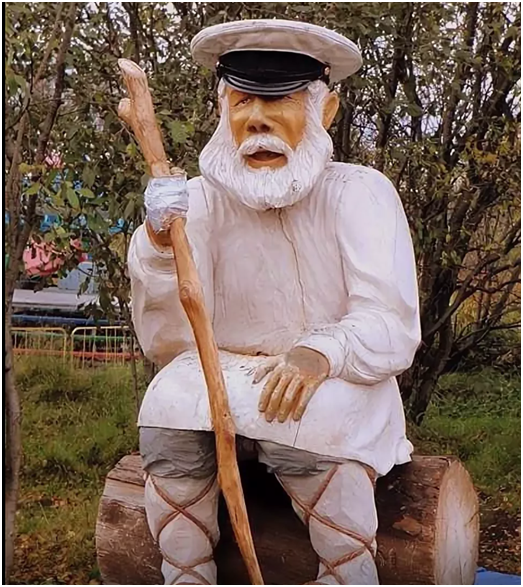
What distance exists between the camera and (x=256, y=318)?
186cm

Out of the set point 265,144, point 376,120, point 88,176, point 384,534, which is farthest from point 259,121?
point 376,120

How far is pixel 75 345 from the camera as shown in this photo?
15.9 feet

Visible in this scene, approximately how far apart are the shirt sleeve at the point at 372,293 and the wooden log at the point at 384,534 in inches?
12.9

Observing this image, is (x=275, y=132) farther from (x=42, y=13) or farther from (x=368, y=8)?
(x=42, y=13)

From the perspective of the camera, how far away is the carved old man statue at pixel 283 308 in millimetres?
1660

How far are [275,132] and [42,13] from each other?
1666mm

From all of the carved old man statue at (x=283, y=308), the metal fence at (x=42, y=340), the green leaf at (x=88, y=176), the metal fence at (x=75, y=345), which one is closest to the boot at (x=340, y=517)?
the carved old man statue at (x=283, y=308)

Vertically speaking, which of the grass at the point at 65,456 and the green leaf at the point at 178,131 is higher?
the green leaf at the point at 178,131

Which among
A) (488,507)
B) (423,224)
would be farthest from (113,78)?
(488,507)

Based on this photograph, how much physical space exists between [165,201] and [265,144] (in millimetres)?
247

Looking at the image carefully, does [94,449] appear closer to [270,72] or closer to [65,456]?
[65,456]

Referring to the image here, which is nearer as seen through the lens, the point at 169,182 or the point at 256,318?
the point at 169,182

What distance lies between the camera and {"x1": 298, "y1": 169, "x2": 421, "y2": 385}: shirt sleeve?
5.57 ft

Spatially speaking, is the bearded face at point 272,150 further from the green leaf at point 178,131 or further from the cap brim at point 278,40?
the green leaf at point 178,131
